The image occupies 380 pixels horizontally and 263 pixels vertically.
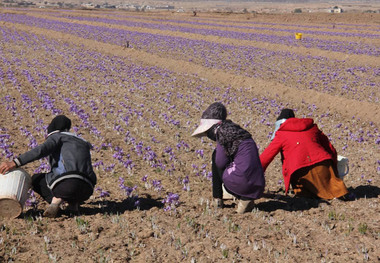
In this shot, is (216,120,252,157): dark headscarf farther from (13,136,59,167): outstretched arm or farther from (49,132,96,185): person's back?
(13,136,59,167): outstretched arm

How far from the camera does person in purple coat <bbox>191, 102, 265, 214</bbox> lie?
6133 millimetres

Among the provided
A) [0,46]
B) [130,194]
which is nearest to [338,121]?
[130,194]

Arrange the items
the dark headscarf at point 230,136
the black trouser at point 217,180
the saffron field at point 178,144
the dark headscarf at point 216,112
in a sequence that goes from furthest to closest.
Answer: the black trouser at point 217,180, the dark headscarf at point 216,112, the dark headscarf at point 230,136, the saffron field at point 178,144

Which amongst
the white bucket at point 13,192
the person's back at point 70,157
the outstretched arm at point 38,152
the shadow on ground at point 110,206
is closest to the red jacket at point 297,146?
the shadow on ground at point 110,206

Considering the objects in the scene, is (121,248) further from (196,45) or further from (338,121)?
(196,45)

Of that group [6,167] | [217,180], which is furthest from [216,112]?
[6,167]

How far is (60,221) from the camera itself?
21.0ft

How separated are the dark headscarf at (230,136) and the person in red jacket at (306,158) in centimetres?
85

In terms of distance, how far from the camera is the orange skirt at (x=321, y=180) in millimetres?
6789

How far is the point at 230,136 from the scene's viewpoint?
20.0ft

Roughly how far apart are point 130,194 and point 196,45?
91.1ft


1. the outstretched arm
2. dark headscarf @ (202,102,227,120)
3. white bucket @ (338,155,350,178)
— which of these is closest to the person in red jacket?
white bucket @ (338,155,350,178)

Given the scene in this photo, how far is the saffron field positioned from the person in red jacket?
0.36 m

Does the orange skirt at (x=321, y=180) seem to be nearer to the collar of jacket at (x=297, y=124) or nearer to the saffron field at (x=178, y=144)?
the saffron field at (x=178, y=144)
